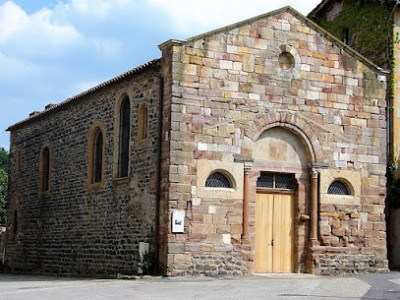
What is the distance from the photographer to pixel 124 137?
23.0 meters

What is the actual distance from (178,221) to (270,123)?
153 inches

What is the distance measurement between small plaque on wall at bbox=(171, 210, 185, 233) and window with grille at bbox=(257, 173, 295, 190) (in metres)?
2.65

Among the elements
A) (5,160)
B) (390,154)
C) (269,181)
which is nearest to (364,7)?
(390,154)

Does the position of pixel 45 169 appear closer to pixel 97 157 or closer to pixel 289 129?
pixel 97 157

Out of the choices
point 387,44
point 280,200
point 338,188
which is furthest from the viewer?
point 387,44

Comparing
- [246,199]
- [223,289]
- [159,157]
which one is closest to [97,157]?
[159,157]

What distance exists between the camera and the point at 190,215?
19641 millimetres

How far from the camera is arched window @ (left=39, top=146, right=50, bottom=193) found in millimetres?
28781

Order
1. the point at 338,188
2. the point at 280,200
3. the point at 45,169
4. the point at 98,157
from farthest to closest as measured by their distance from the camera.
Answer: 1. the point at 45,169
2. the point at 98,157
3. the point at 338,188
4. the point at 280,200

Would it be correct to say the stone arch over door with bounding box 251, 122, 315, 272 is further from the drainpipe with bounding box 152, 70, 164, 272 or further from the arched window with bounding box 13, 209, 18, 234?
the arched window with bounding box 13, 209, 18, 234

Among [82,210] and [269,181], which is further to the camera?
[82,210]

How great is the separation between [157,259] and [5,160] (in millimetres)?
55409

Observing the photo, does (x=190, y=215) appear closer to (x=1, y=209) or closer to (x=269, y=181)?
(x=269, y=181)

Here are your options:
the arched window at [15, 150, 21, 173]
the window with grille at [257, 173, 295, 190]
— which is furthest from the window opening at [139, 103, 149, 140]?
the arched window at [15, 150, 21, 173]
